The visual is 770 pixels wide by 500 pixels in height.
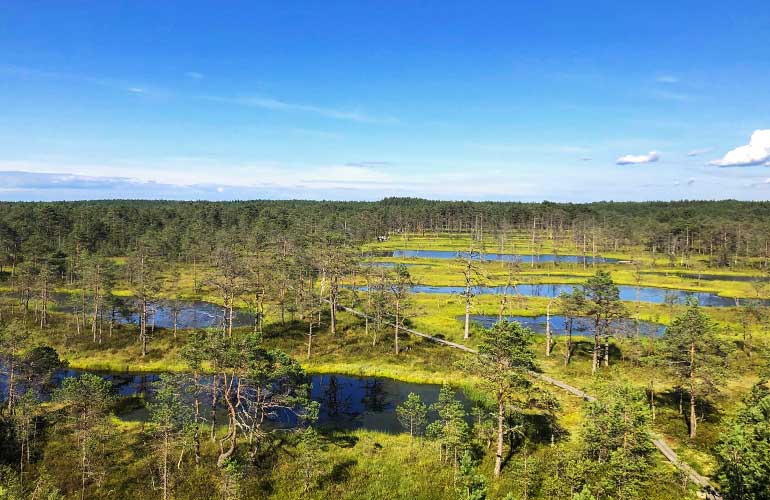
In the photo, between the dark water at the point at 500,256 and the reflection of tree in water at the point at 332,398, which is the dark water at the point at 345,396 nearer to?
the reflection of tree in water at the point at 332,398

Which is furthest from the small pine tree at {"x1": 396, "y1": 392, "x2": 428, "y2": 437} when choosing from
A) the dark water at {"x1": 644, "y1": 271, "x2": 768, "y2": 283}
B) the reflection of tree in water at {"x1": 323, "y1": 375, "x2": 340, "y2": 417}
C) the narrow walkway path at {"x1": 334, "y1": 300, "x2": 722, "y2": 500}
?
the dark water at {"x1": 644, "y1": 271, "x2": 768, "y2": 283}

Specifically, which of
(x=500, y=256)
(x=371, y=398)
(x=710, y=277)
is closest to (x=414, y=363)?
(x=371, y=398)

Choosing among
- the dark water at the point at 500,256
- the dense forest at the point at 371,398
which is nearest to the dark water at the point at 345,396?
the dense forest at the point at 371,398

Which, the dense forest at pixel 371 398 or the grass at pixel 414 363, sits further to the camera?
the grass at pixel 414 363

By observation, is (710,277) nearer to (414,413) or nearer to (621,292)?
(621,292)

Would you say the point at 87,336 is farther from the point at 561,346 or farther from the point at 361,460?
the point at 561,346

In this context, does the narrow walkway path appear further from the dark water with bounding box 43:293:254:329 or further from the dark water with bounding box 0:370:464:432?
the dark water with bounding box 43:293:254:329
